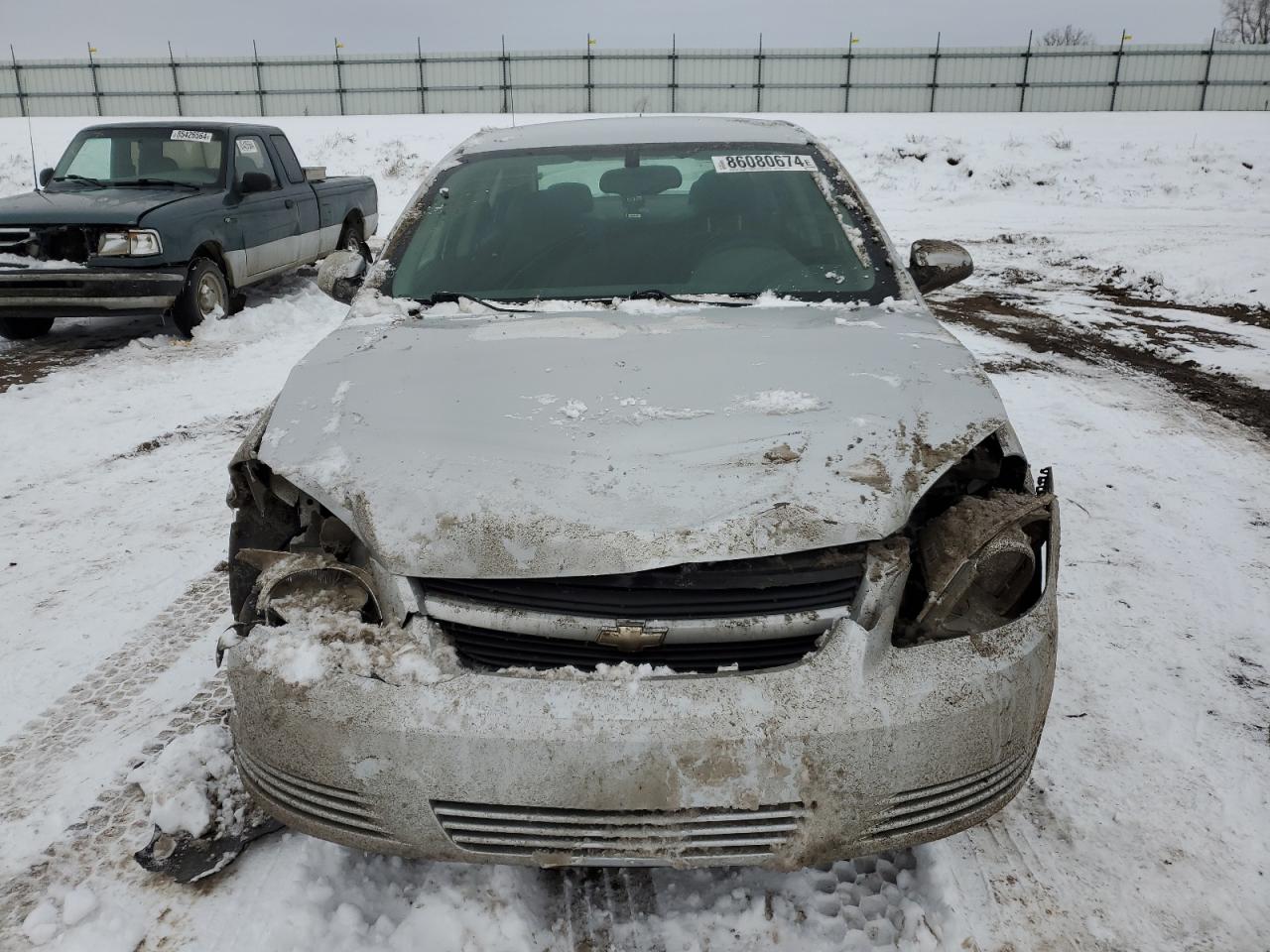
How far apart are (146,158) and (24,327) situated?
1840 mm

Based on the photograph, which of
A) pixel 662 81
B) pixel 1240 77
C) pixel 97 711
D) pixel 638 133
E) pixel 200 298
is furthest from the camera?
pixel 662 81

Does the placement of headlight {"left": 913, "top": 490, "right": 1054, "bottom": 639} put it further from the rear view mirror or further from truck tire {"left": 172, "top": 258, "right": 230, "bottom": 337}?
truck tire {"left": 172, "top": 258, "right": 230, "bottom": 337}

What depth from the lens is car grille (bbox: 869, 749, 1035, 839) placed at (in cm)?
175

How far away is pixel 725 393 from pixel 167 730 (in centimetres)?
184

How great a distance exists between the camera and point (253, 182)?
8258 millimetres

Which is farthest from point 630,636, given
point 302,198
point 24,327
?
point 302,198

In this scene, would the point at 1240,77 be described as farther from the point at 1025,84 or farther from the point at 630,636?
the point at 630,636

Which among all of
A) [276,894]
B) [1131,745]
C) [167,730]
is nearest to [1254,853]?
[1131,745]

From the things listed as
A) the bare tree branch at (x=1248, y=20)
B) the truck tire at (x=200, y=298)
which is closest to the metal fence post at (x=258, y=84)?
the truck tire at (x=200, y=298)

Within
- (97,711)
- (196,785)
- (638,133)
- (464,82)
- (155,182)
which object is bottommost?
(97,711)

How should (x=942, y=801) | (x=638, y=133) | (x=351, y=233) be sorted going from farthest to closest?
(x=351, y=233) → (x=638, y=133) → (x=942, y=801)

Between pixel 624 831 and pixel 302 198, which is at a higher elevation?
pixel 302 198

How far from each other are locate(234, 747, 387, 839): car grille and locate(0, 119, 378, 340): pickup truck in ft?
21.6

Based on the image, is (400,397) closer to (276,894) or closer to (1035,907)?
(276,894)
